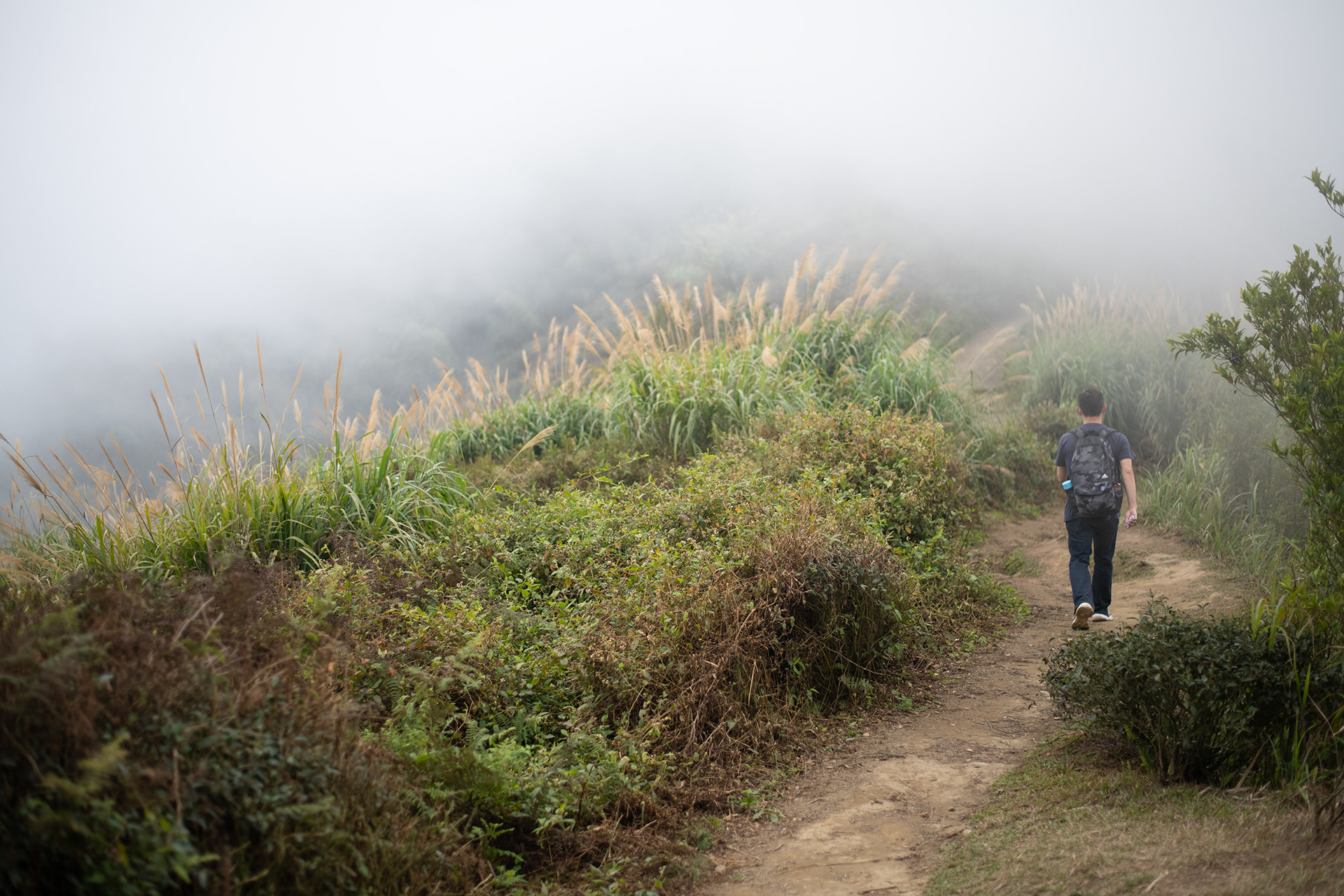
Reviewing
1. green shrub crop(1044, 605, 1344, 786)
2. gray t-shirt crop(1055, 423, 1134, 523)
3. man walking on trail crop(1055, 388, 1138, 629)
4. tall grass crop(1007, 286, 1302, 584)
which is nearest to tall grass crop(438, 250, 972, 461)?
tall grass crop(1007, 286, 1302, 584)

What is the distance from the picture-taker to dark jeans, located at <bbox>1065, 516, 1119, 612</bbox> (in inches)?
221

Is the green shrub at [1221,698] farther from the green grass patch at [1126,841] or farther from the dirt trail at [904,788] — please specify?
the dirt trail at [904,788]

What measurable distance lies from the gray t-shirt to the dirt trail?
90 centimetres

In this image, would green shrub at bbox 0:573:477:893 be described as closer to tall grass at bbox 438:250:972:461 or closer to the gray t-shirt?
the gray t-shirt

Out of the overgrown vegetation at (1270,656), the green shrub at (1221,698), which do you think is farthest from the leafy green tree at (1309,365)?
the green shrub at (1221,698)

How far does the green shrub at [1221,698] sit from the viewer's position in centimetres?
275

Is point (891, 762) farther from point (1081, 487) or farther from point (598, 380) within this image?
point (598, 380)

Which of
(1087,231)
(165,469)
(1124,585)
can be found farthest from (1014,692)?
(1087,231)

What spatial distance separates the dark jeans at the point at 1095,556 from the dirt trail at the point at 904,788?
8.4 inches

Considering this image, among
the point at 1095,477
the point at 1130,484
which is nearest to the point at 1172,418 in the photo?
the point at 1130,484

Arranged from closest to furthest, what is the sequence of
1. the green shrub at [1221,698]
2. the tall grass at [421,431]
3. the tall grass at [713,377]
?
1. the green shrub at [1221,698]
2. the tall grass at [421,431]
3. the tall grass at [713,377]

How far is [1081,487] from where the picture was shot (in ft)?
18.5

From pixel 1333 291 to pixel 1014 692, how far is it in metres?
2.67

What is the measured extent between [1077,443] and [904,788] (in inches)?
138
